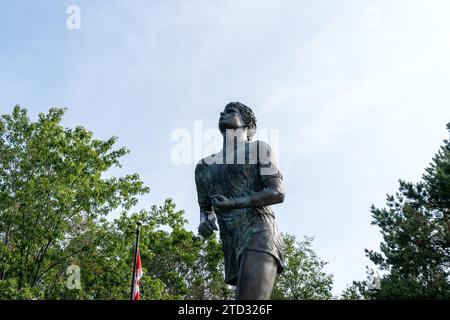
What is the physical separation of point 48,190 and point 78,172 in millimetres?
1613

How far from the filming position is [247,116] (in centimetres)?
570

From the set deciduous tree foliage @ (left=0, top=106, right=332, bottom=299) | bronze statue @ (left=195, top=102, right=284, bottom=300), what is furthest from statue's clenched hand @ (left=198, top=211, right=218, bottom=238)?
deciduous tree foliage @ (left=0, top=106, right=332, bottom=299)

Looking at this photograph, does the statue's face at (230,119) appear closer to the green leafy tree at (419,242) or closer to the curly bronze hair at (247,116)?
the curly bronze hair at (247,116)

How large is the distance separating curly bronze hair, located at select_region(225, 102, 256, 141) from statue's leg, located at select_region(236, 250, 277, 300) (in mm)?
1565

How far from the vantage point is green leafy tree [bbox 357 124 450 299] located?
→ 26.8 m

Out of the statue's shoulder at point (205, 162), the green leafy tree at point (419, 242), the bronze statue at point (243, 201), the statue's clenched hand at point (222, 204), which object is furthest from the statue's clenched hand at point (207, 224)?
the green leafy tree at point (419, 242)

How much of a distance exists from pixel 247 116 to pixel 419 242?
26.0 m

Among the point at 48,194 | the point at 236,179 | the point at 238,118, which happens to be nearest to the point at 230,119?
the point at 238,118

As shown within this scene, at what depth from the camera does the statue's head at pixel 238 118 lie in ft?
18.3

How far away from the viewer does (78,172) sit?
21703mm
